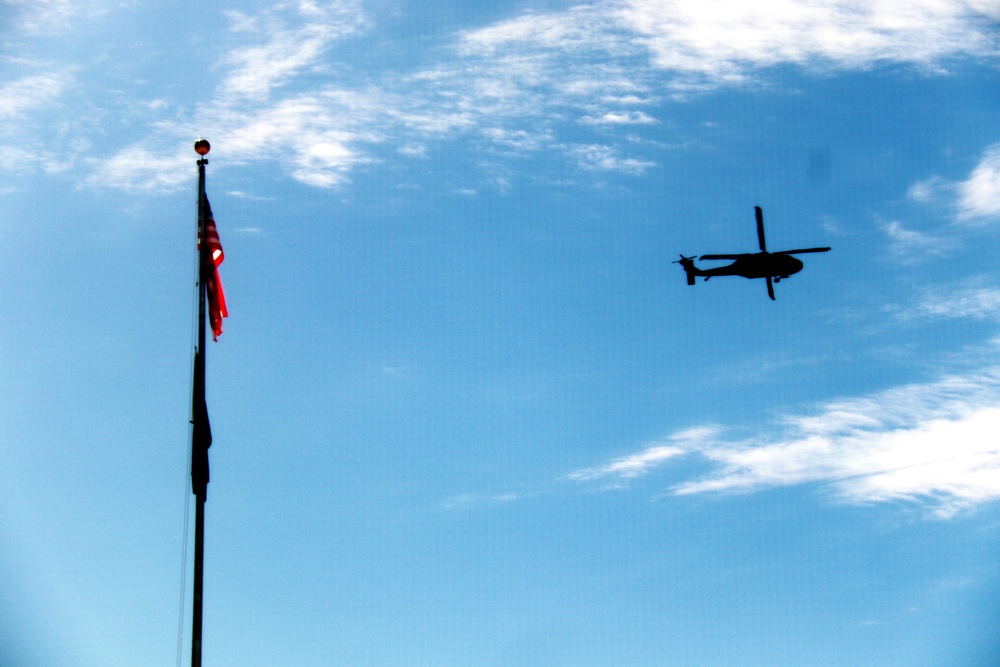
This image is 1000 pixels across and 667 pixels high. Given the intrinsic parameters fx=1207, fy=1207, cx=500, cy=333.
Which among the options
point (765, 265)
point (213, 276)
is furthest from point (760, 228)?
point (213, 276)

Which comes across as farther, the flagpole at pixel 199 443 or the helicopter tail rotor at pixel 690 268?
the helicopter tail rotor at pixel 690 268

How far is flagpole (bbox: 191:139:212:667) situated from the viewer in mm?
26000

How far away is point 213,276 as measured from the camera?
99.0 ft

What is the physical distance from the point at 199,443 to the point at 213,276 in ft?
14.7

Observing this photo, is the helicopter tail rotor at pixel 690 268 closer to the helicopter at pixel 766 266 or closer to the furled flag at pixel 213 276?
the helicopter at pixel 766 266

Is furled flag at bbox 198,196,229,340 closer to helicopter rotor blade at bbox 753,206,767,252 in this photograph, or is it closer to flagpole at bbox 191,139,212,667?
flagpole at bbox 191,139,212,667

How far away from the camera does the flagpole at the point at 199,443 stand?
26.0m

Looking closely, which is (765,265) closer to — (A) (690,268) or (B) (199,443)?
(A) (690,268)

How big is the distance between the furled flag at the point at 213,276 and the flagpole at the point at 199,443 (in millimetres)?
133

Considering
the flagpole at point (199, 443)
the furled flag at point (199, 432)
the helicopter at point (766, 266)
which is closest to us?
the flagpole at point (199, 443)

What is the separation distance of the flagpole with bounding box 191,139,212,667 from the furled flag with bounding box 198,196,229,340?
13 cm

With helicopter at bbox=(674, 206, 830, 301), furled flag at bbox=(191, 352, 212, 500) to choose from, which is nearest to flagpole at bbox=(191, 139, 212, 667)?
furled flag at bbox=(191, 352, 212, 500)

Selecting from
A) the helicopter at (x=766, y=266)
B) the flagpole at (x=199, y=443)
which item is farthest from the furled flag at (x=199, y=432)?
the helicopter at (x=766, y=266)

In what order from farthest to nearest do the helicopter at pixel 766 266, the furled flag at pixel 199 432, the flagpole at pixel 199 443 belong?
the helicopter at pixel 766 266
the furled flag at pixel 199 432
the flagpole at pixel 199 443
